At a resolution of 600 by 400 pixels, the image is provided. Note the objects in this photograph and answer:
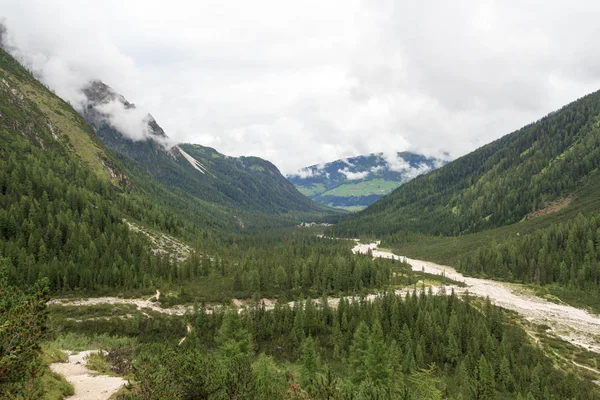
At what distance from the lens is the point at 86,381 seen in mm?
30812

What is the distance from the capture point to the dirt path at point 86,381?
27547 millimetres

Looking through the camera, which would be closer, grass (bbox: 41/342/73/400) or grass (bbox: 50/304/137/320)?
grass (bbox: 41/342/73/400)

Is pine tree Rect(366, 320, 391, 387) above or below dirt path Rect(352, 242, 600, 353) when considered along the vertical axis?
below

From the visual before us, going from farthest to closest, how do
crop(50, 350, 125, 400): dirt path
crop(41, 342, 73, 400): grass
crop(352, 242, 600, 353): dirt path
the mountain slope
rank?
the mountain slope → crop(352, 242, 600, 353): dirt path → crop(50, 350, 125, 400): dirt path → crop(41, 342, 73, 400): grass

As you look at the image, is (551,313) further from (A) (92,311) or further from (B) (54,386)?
(A) (92,311)

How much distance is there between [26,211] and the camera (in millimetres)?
138625

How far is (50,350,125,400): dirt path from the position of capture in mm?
27547

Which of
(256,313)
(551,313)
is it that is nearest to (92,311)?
(256,313)

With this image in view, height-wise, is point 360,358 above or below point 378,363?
below

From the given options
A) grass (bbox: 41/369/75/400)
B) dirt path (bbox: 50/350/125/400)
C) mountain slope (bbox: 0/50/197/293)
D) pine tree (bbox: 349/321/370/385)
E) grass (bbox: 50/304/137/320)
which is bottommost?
grass (bbox: 50/304/137/320)

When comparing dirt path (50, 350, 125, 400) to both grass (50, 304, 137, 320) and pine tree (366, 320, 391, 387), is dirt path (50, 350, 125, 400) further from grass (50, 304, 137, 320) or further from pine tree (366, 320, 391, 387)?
grass (50, 304, 137, 320)

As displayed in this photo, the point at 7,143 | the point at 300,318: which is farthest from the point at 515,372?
the point at 7,143

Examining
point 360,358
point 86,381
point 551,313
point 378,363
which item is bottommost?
point 360,358

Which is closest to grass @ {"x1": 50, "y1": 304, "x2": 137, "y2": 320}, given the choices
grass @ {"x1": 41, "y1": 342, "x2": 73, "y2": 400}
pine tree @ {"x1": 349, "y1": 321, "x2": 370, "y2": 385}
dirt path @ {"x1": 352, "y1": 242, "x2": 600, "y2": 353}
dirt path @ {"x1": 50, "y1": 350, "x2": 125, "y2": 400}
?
dirt path @ {"x1": 50, "y1": 350, "x2": 125, "y2": 400}
